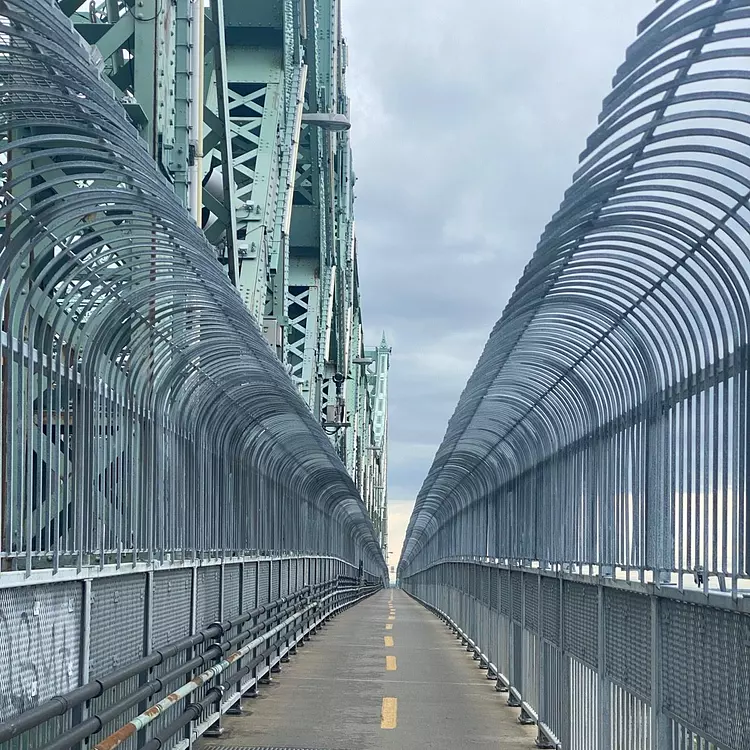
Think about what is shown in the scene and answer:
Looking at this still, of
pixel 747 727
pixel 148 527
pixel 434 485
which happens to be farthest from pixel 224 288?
pixel 434 485

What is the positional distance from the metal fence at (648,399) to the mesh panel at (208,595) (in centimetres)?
309

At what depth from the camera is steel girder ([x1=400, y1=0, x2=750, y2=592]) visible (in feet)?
18.6

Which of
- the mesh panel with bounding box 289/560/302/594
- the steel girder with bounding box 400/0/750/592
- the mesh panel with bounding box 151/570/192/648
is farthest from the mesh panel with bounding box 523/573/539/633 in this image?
the mesh panel with bounding box 289/560/302/594

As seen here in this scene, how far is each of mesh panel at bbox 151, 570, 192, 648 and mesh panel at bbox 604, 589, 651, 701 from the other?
3.24 m

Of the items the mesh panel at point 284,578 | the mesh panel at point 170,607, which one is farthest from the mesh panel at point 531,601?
the mesh panel at point 284,578

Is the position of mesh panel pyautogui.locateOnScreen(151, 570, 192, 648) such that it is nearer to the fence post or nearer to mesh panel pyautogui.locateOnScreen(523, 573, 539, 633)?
mesh panel pyautogui.locateOnScreen(523, 573, 539, 633)

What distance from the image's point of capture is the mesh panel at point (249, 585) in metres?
15.8

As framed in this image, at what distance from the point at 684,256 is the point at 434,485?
79.3 feet

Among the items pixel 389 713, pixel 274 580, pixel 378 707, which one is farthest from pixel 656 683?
pixel 274 580

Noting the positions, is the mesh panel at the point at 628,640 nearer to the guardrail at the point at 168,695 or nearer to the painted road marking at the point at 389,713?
the guardrail at the point at 168,695

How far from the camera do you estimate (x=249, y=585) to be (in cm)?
1644

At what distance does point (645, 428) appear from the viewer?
891 centimetres

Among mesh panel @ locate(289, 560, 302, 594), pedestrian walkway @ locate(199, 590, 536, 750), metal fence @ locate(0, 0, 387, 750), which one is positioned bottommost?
pedestrian walkway @ locate(199, 590, 536, 750)

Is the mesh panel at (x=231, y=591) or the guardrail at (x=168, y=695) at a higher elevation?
the mesh panel at (x=231, y=591)
